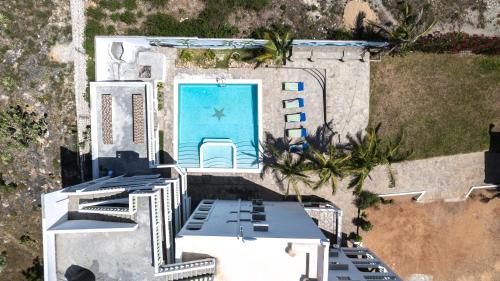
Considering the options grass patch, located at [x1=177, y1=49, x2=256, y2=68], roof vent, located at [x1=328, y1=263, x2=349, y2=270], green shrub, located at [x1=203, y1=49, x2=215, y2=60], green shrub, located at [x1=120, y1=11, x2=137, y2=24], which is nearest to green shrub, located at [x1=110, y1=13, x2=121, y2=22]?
green shrub, located at [x1=120, y1=11, x2=137, y2=24]

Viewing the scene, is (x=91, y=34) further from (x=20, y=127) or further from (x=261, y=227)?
(x=261, y=227)

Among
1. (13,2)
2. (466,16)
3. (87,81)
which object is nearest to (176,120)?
(87,81)

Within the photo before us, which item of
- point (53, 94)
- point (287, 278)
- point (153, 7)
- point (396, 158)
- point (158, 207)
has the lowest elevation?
point (287, 278)

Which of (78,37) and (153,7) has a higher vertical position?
(153,7)

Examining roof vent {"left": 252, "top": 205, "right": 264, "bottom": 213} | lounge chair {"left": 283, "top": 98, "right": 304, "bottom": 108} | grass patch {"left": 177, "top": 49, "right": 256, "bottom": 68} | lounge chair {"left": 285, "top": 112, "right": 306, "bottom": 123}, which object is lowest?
roof vent {"left": 252, "top": 205, "right": 264, "bottom": 213}

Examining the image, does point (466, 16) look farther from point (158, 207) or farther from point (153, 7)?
point (158, 207)

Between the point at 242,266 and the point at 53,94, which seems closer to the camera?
the point at 242,266

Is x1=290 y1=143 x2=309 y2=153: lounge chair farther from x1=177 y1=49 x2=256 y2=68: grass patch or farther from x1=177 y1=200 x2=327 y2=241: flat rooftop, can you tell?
x1=177 y1=49 x2=256 y2=68: grass patch

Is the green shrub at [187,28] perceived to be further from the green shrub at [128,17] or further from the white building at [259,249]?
the white building at [259,249]
